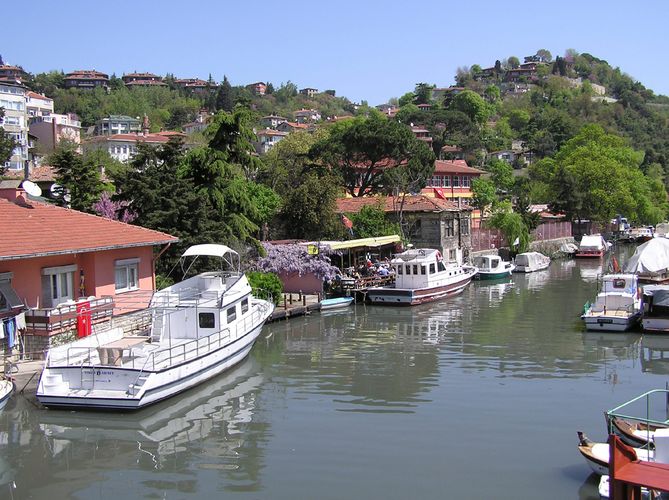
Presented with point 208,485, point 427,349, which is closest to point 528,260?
point 427,349

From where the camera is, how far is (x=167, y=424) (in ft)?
62.5

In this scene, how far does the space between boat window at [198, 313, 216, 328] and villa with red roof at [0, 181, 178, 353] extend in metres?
3.63

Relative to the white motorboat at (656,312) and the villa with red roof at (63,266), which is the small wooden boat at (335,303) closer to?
the villa with red roof at (63,266)

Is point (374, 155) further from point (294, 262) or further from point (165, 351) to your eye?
point (165, 351)

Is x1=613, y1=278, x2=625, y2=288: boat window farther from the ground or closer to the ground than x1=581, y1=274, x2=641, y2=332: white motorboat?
farther from the ground

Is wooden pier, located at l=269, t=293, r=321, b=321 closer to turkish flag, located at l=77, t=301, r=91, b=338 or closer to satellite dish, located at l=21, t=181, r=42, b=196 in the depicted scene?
turkish flag, located at l=77, t=301, r=91, b=338

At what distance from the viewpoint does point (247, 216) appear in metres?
38.5

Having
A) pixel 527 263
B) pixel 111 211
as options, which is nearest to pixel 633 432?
pixel 111 211

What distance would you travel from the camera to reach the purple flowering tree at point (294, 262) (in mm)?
38250

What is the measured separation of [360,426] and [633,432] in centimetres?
653

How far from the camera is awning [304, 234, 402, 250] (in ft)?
135

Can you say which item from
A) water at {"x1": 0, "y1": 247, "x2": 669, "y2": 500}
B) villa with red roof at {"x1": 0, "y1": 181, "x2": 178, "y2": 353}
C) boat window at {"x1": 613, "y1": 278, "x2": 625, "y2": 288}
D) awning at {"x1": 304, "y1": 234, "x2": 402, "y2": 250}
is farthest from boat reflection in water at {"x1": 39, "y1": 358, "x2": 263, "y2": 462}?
boat window at {"x1": 613, "y1": 278, "x2": 625, "y2": 288}

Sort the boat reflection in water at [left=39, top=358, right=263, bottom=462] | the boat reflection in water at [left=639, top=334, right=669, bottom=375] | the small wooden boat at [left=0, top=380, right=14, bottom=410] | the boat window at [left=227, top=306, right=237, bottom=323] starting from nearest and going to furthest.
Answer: the boat reflection in water at [left=39, top=358, right=263, bottom=462], the small wooden boat at [left=0, top=380, right=14, bottom=410], the boat window at [left=227, top=306, right=237, bottom=323], the boat reflection in water at [left=639, top=334, right=669, bottom=375]

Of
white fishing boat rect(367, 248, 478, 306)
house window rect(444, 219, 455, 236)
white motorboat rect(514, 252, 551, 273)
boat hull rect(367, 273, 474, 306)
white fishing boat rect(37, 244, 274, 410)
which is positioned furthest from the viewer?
white motorboat rect(514, 252, 551, 273)
